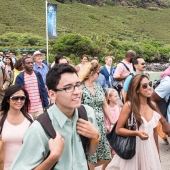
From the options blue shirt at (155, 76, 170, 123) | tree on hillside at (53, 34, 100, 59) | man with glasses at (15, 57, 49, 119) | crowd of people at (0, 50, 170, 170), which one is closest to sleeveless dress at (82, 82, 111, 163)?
crowd of people at (0, 50, 170, 170)

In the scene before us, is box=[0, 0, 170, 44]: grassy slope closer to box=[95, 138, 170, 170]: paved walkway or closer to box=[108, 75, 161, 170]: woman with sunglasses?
box=[95, 138, 170, 170]: paved walkway

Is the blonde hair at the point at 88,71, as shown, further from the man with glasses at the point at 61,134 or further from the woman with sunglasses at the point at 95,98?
the man with glasses at the point at 61,134

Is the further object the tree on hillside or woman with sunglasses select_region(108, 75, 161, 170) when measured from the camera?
the tree on hillside

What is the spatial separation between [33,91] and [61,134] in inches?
140

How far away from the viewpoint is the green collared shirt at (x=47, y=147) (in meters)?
1.76

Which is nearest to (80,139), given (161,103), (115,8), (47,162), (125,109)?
(47,162)

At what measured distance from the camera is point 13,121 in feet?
11.9

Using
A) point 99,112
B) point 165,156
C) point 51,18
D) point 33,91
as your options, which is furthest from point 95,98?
point 51,18

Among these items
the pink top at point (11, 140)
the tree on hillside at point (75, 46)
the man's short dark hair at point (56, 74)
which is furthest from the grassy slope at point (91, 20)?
the man's short dark hair at point (56, 74)

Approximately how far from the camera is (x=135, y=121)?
3.23m

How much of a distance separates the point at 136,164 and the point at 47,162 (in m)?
1.67

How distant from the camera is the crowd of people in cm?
179

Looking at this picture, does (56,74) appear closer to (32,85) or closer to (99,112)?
(99,112)

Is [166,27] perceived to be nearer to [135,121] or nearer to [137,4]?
[137,4]
